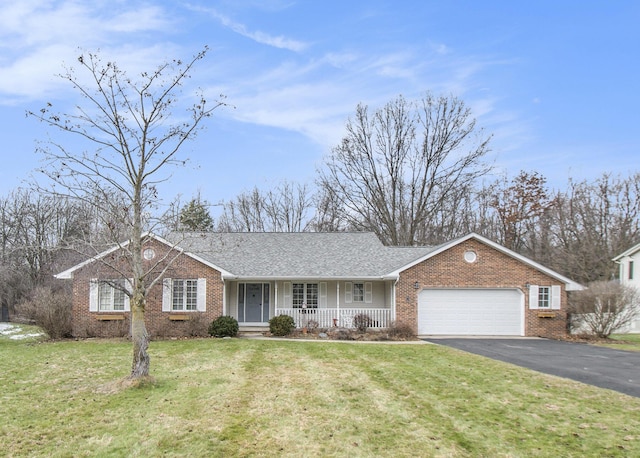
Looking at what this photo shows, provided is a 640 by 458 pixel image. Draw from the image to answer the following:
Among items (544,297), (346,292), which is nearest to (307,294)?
(346,292)

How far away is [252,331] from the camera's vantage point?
20.3 meters

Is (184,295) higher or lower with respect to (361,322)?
higher

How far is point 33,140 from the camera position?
391 inches

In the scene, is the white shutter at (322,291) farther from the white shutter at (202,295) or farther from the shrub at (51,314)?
the shrub at (51,314)

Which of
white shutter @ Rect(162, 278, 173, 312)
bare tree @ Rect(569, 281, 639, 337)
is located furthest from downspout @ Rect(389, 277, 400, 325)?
white shutter @ Rect(162, 278, 173, 312)

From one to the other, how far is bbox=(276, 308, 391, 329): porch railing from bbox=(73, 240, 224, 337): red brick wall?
9.86 ft

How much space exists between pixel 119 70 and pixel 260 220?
112 ft

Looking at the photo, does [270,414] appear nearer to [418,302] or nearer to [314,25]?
[314,25]

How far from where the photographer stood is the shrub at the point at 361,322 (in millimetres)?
19734

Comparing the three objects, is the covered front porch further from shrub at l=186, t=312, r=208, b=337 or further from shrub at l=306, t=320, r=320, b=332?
shrub at l=186, t=312, r=208, b=337

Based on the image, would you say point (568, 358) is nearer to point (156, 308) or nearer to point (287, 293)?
point (287, 293)

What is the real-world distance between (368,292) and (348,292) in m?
0.92

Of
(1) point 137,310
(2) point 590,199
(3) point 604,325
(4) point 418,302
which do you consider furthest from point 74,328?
(2) point 590,199

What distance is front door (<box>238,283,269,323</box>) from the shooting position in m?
21.8
